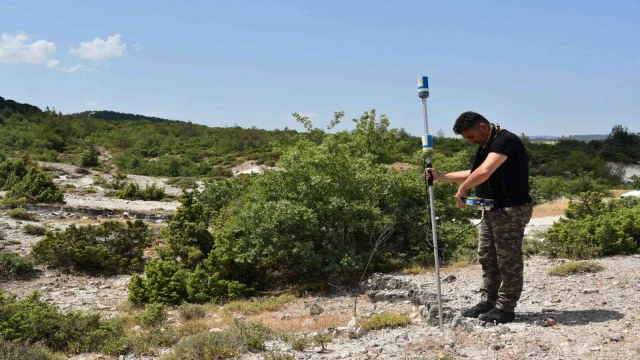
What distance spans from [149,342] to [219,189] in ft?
36.3

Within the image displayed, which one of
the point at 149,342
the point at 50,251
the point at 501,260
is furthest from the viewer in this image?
the point at 50,251

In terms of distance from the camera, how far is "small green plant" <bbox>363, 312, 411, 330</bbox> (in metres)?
6.22

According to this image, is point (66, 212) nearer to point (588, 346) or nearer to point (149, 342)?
point (149, 342)

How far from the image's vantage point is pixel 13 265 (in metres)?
12.4

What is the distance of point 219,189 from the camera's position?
56.5 ft

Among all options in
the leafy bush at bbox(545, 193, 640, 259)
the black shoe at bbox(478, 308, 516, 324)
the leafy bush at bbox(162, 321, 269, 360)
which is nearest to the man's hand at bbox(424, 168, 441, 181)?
the black shoe at bbox(478, 308, 516, 324)

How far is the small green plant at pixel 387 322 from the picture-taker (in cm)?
622

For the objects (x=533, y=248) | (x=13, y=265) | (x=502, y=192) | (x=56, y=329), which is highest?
(x=502, y=192)

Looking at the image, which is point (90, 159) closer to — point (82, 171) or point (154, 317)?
point (82, 171)

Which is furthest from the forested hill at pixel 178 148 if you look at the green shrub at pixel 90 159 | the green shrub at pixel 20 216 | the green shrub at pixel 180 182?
the green shrub at pixel 20 216

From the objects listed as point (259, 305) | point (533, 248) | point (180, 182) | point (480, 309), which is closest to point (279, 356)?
point (480, 309)

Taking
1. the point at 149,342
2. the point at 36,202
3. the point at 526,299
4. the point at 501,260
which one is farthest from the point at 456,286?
the point at 36,202

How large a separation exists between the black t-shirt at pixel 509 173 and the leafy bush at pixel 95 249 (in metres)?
10.3

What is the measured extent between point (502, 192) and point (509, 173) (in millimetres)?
182
